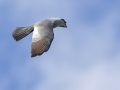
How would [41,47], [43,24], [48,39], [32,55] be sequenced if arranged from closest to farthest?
[32,55] → [41,47] → [48,39] → [43,24]

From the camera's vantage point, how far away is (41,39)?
23859 mm

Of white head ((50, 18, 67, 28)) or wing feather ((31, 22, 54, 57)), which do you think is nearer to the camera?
wing feather ((31, 22, 54, 57))

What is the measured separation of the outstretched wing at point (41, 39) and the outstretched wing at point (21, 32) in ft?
1.89

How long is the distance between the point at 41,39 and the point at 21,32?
2.77m

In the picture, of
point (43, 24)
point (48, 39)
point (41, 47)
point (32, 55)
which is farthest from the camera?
point (43, 24)

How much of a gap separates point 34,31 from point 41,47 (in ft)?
9.10

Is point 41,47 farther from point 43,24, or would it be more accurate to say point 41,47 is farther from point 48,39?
point 43,24

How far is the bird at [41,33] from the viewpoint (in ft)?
73.2

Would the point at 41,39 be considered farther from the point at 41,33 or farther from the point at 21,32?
the point at 21,32

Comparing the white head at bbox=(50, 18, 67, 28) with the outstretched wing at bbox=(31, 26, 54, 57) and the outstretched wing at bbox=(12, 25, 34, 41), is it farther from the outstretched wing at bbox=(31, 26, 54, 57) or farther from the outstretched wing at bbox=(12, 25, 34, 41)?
the outstretched wing at bbox=(12, 25, 34, 41)

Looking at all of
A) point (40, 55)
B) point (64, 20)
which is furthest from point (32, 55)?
point (64, 20)

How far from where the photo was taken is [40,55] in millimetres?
21000

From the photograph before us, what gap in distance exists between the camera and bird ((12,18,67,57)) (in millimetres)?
22297

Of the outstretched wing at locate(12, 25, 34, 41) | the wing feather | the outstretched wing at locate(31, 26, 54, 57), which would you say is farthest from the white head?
the outstretched wing at locate(12, 25, 34, 41)
